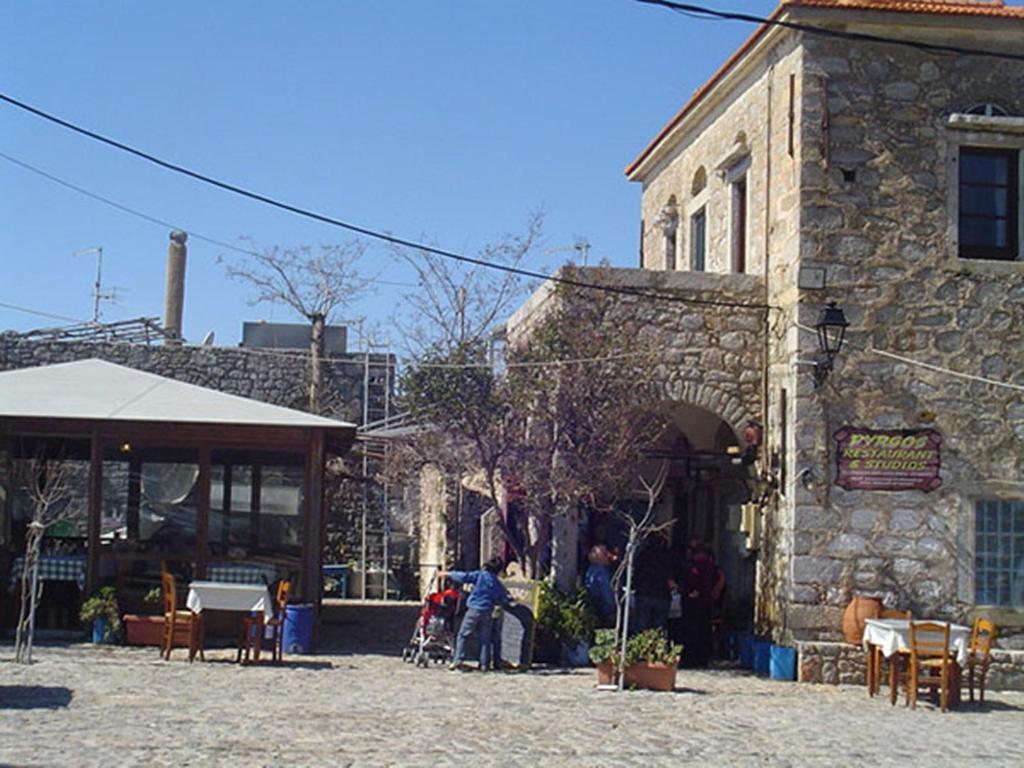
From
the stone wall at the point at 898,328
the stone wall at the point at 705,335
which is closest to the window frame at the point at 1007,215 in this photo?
the stone wall at the point at 898,328

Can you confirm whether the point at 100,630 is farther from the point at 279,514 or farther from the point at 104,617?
the point at 279,514

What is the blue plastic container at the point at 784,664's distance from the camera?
1412 cm

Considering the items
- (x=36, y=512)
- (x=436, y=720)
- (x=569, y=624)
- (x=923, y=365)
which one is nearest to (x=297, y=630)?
(x=569, y=624)

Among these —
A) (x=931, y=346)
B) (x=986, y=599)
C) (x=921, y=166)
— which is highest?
(x=921, y=166)

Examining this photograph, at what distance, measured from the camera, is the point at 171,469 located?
54.1ft

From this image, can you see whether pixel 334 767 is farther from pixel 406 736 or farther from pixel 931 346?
pixel 931 346

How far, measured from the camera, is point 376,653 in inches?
614

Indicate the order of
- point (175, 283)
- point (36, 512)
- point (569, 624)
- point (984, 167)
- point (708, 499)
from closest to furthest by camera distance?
point (36, 512), point (984, 167), point (569, 624), point (708, 499), point (175, 283)

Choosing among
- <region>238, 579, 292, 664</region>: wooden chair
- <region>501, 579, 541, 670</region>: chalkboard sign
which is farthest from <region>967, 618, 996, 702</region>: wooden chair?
<region>238, 579, 292, 664</region>: wooden chair

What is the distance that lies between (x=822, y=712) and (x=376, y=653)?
17.9 ft

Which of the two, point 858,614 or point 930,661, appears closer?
point 930,661

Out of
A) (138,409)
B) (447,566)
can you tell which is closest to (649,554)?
(138,409)

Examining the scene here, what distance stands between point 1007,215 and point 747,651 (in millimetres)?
5399

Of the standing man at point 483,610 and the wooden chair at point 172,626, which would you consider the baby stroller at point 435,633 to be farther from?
the wooden chair at point 172,626
